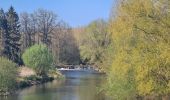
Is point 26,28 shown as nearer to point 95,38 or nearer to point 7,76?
point 95,38

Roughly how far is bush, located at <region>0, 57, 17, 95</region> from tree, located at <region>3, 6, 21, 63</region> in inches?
1145

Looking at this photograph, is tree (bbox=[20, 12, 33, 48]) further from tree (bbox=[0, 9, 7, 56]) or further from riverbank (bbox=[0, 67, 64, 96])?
riverbank (bbox=[0, 67, 64, 96])

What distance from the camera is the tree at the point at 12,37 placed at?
8300 centimetres

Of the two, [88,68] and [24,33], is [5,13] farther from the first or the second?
[88,68]

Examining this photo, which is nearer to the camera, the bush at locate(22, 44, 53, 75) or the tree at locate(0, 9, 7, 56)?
the bush at locate(22, 44, 53, 75)

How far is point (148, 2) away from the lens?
1795 centimetres

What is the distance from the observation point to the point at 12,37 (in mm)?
85375

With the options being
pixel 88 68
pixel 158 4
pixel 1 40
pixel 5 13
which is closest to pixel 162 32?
pixel 158 4

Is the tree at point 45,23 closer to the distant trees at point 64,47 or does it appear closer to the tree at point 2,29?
the distant trees at point 64,47

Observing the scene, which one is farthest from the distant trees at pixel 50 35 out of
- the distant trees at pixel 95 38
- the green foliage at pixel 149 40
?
the green foliage at pixel 149 40

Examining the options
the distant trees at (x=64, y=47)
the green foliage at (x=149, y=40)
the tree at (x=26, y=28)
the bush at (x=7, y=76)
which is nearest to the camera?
the green foliage at (x=149, y=40)

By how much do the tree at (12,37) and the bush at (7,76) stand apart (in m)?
29.1

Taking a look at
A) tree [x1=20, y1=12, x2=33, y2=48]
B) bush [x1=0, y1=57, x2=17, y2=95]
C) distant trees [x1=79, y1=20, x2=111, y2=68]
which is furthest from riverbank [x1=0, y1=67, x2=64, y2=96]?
tree [x1=20, y1=12, x2=33, y2=48]

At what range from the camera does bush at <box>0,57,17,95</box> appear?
49125 mm
